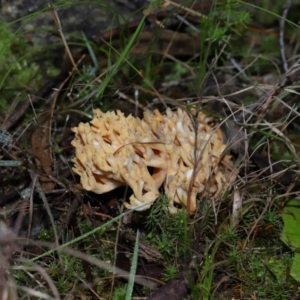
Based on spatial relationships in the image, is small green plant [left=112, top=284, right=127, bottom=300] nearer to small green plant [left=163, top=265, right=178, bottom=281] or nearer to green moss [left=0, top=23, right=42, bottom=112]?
small green plant [left=163, top=265, right=178, bottom=281]

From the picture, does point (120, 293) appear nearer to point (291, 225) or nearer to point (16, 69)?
point (291, 225)

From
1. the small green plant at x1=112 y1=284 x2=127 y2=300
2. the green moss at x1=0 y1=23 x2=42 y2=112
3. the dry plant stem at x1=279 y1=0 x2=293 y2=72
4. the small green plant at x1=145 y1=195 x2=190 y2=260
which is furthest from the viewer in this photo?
the dry plant stem at x1=279 y1=0 x2=293 y2=72

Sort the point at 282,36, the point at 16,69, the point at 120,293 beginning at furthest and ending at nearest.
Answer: the point at 282,36 → the point at 16,69 → the point at 120,293

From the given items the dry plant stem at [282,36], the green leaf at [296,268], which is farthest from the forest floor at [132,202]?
the dry plant stem at [282,36]

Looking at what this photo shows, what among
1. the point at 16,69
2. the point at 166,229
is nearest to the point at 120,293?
the point at 166,229

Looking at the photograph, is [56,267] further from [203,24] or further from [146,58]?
[203,24]

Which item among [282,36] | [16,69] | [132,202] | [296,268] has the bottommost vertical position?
[296,268]

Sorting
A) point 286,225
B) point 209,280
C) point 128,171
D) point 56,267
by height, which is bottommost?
point 286,225

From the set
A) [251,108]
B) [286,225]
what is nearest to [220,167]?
[286,225]

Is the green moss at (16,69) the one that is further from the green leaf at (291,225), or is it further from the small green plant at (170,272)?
the green leaf at (291,225)

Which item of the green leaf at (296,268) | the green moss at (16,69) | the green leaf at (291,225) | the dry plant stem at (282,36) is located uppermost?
the green moss at (16,69)

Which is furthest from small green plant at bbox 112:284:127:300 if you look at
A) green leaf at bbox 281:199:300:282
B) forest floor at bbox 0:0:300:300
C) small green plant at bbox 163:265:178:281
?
green leaf at bbox 281:199:300:282
